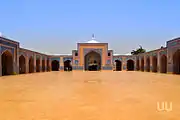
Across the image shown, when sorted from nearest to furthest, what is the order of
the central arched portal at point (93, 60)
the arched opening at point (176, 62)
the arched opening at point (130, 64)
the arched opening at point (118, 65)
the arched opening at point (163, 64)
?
the arched opening at point (176, 62), the arched opening at point (163, 64), the central arched portal at point (93, 60), the arched opening at point (130, 64), the arched opening at point (118, 65)

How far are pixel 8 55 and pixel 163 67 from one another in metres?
16.2

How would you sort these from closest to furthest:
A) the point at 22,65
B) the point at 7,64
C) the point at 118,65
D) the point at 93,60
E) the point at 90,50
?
1. the point at 7,64
2. the point at 22,65
3. the point at 90,50
4. the point at 93,60
5. the point at 118,65

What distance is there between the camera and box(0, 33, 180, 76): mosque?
18.7m

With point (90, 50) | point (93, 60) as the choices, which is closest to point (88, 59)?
point (93, 60)

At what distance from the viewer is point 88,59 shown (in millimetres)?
34469

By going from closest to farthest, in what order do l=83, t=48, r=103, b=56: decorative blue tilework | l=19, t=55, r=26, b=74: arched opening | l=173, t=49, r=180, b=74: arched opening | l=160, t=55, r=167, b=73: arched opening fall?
l=173, t=49, r=180, b=74: arched opening, l=19, t=55, r=26, b=74: arched opening, l=160, t=55, r=167, b=73: arched opening, l=83, t=48, r=103, b=56: decorative blue tilework

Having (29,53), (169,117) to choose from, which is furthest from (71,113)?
(29,53)

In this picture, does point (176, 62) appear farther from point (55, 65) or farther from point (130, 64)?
point (55, 65)

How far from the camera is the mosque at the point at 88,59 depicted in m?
18.7

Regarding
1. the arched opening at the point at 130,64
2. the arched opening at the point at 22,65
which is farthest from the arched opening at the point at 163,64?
the arched opening at the point at 22,65

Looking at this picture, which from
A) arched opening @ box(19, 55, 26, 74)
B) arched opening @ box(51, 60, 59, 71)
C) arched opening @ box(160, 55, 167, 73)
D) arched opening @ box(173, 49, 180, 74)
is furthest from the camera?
arched opening @ box(51, 60, 59, 71)

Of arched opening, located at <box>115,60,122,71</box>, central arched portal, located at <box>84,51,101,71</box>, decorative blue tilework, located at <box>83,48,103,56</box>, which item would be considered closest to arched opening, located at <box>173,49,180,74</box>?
decorative blue tilework, located at <box>83,48,103,56</box>

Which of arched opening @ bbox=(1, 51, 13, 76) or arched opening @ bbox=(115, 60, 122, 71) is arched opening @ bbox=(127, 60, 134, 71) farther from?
arched opening @ bbox=(1, 51, 13, 76)

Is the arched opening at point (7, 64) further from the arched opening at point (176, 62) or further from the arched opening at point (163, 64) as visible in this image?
the arched opening at point (163, 64)
